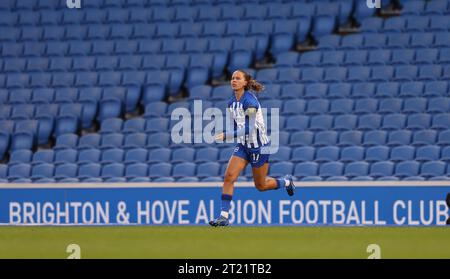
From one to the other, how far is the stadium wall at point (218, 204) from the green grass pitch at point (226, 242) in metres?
3.41

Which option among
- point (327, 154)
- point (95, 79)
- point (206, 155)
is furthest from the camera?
point (95, 79)

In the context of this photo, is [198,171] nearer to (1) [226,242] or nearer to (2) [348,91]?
(2) [348,91]

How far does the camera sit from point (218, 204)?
17953 millimetres

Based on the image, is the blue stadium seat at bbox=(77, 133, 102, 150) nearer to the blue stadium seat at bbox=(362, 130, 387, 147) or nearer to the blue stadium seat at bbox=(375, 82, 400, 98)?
the blue stadium seat at bbox=(362, 130, 387, 147)

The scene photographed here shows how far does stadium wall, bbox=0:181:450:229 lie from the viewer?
57.3 feet

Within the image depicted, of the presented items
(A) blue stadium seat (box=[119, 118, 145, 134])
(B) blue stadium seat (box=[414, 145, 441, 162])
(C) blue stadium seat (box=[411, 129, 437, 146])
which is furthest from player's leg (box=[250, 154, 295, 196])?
(A) blue stadium seat (box=[119, 118, 145, 134])

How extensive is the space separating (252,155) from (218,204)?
3.50 metres

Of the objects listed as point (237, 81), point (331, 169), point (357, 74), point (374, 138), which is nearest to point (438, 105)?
point (374, 138)

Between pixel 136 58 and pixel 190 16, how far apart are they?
1492mm

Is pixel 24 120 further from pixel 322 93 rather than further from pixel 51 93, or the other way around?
pixel 322 93

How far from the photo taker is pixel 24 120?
852 inches

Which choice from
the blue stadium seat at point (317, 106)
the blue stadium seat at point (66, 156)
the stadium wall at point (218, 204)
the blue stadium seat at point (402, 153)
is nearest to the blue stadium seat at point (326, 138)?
the blue stadium seat at point (317, 106)
